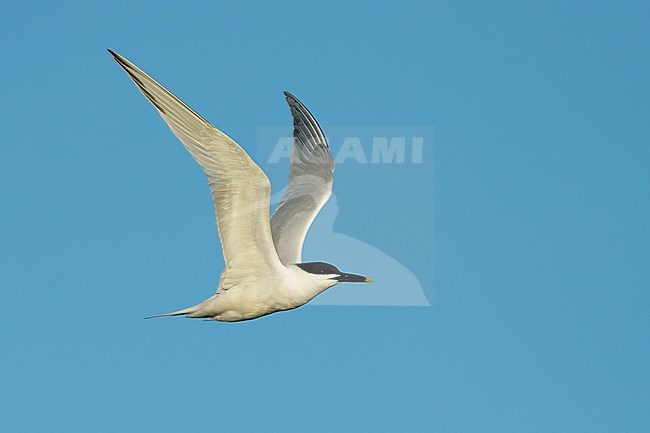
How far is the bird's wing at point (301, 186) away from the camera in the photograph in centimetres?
1494

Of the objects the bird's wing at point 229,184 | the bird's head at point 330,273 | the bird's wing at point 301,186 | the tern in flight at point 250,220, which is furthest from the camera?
the bird's wing at point 301,186

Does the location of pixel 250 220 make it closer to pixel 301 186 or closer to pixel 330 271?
pixel 330 271

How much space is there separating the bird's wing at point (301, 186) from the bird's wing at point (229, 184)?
43.3 inches

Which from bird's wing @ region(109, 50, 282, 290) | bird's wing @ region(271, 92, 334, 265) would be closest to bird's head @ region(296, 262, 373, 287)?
bird's wing @ region(109, 50, 282, 290)

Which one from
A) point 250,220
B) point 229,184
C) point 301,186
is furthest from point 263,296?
point 301,186

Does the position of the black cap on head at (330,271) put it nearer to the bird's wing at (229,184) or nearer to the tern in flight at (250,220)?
the tern in flight at (250,220)

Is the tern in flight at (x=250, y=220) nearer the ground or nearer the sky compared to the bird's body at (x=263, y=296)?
nearer the sky

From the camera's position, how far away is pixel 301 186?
1572 cm

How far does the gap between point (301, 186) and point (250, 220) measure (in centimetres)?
271

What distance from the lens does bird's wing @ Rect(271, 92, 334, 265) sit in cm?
1494

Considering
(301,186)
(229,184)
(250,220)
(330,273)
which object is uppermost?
(301,186)

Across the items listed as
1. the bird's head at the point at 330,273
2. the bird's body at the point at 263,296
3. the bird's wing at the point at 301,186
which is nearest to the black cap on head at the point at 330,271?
the bird's head at the point at 330,273

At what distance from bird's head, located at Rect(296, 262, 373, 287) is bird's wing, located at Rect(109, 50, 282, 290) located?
444 millimetres

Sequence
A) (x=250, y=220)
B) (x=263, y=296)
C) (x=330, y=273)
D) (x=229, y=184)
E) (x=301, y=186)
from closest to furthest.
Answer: (x=229, y=184) → (x=250, y=220) → (x=263, y=296) → (x=330, y=273) → (x=301, y=186)
